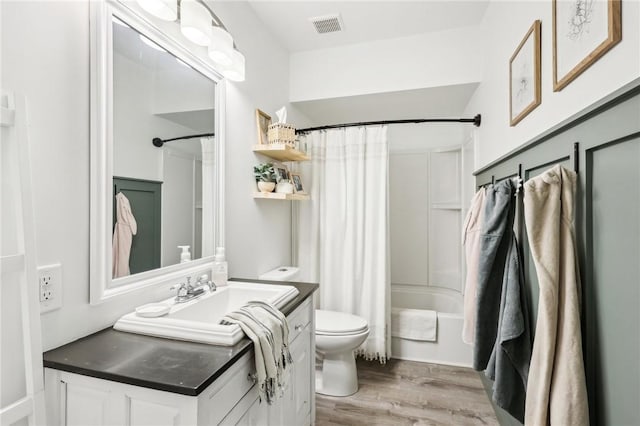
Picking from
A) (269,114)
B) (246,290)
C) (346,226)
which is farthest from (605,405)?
(269,114)

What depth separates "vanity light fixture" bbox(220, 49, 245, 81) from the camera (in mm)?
1652

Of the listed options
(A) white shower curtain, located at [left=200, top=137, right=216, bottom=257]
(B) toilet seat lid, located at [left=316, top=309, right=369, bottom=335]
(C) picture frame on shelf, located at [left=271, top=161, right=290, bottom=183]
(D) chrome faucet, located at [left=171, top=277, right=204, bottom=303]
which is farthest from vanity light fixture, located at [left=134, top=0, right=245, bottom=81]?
(B) toilet seat lid, located at [left=316, top=309, right=369, bottom=335]

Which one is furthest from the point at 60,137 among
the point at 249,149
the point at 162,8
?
the point at 249,149

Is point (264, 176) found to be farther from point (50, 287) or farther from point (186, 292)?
point (50, 287)

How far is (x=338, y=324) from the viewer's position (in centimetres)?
220

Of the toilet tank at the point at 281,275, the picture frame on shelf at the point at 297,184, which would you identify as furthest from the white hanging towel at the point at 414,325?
the picture frame on shelf at the point at 297,184

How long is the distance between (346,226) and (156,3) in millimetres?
1862

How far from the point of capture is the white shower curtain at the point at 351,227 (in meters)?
2.51

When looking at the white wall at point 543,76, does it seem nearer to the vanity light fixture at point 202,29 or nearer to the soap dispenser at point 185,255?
the vanity light fixture at point 202,29

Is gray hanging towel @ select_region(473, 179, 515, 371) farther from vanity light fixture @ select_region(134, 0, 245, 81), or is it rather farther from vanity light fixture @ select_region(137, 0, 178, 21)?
vanity light fixture @ select_region(137, 0, 178, 21)

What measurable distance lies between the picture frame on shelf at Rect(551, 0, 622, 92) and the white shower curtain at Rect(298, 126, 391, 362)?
1439 mm

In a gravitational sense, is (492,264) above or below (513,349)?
above

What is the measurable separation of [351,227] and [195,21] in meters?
1.73

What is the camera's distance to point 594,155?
89 centimetres
